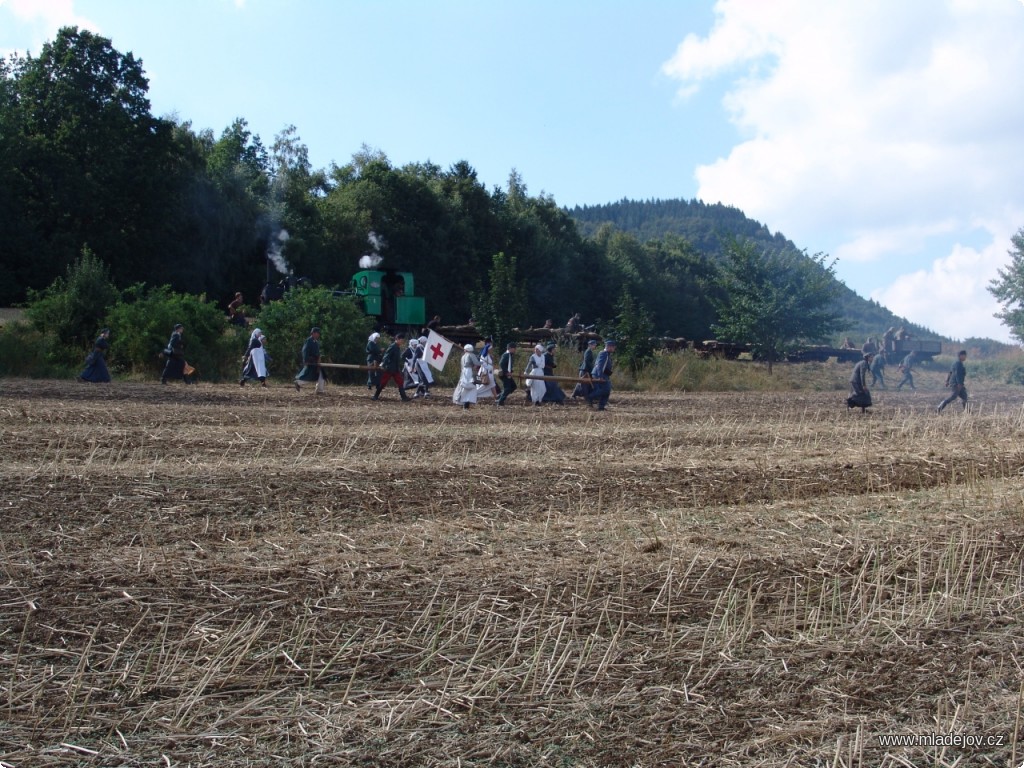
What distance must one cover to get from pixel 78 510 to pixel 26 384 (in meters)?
14.7

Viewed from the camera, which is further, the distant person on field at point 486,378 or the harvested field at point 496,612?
the distant person on field at point 486,378

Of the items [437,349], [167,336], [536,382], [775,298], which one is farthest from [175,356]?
[775,298]

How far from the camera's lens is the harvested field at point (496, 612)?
4117 millimetres

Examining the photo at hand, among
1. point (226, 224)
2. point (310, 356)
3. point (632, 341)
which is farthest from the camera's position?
point (226, 224)

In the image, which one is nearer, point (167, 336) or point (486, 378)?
point (486, 378)

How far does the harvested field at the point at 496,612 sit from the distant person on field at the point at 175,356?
39.5 ft

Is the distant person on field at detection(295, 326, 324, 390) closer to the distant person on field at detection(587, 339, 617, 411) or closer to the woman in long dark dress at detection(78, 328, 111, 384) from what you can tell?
the woman in long dark dress at detection(78, 328, 111, 384)

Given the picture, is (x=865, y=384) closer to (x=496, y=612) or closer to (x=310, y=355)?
(x=310, y=355)

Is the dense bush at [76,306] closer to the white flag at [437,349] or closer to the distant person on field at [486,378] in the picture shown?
the white flag at [437,349]

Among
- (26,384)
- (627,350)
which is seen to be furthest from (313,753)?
(627,350)

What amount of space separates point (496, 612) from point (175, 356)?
19310 mm

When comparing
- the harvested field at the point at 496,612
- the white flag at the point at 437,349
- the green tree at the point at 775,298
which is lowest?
the harvested field at the point at 496,612

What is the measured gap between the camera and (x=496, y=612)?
5.52 meters

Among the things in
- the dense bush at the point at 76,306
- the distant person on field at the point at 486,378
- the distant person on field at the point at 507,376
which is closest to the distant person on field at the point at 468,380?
the distant person on field at the point at 486,378
